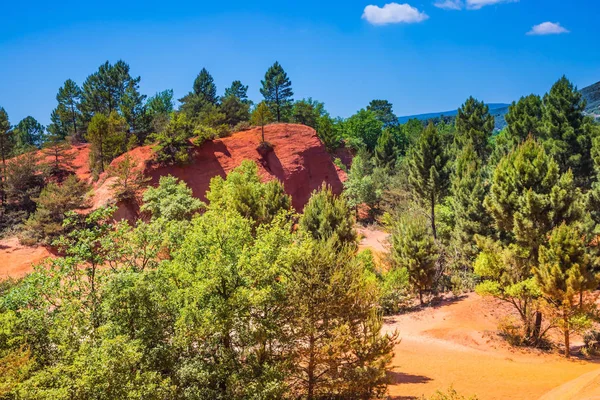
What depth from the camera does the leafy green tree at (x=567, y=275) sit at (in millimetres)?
17422

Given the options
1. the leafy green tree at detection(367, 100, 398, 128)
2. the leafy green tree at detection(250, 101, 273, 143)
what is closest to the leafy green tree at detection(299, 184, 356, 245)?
the leafy green tree at detection(250, 101, 273, 143)

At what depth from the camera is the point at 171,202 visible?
1289 inches

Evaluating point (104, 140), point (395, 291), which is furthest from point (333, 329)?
point (104, 140)

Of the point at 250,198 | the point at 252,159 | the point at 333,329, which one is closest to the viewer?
the point at 333,329

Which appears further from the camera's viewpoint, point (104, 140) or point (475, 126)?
point (475, 126)

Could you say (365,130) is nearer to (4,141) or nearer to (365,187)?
(365,187)

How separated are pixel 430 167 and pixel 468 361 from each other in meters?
19.5

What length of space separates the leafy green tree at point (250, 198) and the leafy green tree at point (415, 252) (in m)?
8.05

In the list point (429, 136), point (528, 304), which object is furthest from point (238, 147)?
point (528, 304)

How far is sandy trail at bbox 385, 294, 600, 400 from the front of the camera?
49.0 ft

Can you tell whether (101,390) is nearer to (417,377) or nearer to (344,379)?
(344,379)

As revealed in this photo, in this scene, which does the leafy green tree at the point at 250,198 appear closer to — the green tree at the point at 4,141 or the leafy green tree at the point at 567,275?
the leafy green tree at the point at 567,275

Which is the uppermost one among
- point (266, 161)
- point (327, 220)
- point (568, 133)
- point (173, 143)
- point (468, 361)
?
point (173, 143)

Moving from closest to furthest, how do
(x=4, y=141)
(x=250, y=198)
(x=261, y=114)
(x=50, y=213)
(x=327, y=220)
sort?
1. (x=327, y=220)
2. (x=250, y=198)
3. (x=50, y=213)
4. (x=4, y=141)
5. (x=261, y=114)
